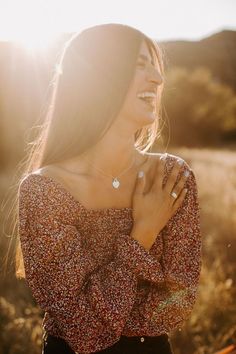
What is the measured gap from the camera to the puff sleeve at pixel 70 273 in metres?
1.75

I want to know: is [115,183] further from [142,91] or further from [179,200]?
[142,91]

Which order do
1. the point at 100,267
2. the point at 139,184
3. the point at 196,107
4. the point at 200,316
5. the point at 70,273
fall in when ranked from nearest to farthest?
the point at 70,273 < the point at 100,267 < the point at 139,184 < the point at 200,316 < the point at 196,107

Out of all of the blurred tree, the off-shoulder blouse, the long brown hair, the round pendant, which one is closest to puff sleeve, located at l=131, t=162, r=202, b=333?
the off-shoulder blouse

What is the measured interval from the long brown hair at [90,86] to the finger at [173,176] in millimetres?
293

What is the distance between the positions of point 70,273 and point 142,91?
70 cm

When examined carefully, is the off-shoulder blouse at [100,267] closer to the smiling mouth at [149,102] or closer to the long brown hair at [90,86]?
the long brown hair at [90,86]

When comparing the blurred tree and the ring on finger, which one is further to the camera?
the blurred tree

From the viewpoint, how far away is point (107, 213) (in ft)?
6.44

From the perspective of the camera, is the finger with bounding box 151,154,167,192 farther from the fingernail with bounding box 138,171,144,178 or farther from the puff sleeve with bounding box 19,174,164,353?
the puff sleeve with bounding box 19,174,164,353

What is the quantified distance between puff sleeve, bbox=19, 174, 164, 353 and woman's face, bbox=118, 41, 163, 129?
0.39 m

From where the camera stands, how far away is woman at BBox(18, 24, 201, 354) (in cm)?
178

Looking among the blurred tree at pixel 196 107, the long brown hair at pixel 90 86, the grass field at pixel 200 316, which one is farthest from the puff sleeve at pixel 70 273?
the blurred tree at pixel 196 107

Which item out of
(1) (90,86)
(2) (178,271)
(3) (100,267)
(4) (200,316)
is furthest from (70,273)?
(4) (200,316)

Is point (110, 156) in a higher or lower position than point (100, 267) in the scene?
higher
